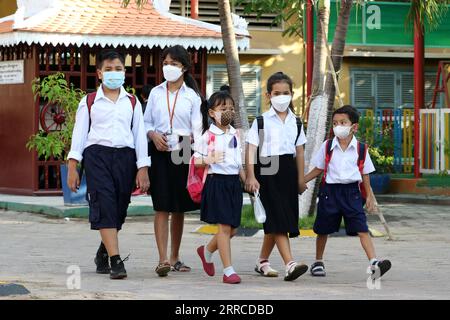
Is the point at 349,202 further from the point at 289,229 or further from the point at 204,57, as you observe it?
the point at 204,57

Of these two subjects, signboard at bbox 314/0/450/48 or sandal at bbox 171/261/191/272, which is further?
signboard at bbox 314/0/450/48

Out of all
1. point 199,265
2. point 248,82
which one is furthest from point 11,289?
point 248,82

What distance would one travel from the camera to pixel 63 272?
11.5m

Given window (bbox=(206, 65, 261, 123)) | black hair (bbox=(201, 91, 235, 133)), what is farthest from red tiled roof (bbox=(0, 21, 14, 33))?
black hair (bbox=(201, 91, 235, 133))

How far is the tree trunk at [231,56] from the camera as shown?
55.1ft

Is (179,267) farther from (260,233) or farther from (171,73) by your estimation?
(260,233)

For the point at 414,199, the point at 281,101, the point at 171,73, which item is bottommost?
the point at 414,199

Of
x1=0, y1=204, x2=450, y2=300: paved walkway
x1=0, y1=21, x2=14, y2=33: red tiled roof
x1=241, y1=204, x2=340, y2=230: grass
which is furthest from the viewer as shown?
x1=0, y1=21, x2=14, y2=33: red tiled roof

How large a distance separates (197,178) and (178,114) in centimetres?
67

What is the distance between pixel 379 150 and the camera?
24781mm

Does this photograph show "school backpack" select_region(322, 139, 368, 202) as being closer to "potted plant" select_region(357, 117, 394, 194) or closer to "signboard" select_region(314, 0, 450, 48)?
"potted plant" select_region(357, 117, 394, 194)

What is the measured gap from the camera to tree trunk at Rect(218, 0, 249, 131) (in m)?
16.8

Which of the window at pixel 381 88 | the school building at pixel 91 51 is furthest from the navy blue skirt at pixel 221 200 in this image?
the window at pixel 381 88

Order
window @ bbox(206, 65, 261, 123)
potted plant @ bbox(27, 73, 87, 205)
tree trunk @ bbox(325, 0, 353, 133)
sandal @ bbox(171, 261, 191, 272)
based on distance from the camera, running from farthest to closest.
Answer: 1. window @ bbox(206, 65, 261, 123)
2. potted plant @ bbox(27, 73, 87, 205)
3. tree trunk @ bbox(325, 0, 353, 133)
4. sandal @ bbox(171, 261, 191, 272)
